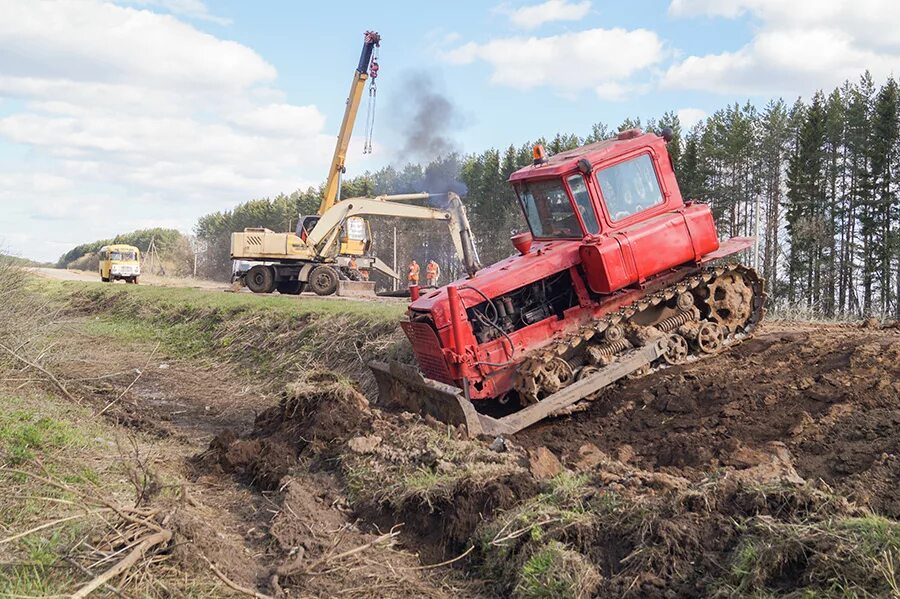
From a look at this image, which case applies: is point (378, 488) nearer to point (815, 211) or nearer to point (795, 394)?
point (795, 394)

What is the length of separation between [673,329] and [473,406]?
2.79 meters

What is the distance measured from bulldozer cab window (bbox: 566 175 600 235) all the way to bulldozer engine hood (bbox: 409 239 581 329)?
24 centimetres

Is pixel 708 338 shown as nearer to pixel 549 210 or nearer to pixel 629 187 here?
pixel 629 187

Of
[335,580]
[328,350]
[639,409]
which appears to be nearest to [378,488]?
[335,580]

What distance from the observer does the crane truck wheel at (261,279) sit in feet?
84.9

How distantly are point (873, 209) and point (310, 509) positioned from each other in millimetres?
33515

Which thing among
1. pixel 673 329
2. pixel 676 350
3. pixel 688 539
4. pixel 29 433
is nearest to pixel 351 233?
pixel 673 329

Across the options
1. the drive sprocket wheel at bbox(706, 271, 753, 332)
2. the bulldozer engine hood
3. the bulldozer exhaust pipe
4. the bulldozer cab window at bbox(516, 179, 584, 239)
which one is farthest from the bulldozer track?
the bulldozer exhaust pipe

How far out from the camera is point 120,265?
1753 inches

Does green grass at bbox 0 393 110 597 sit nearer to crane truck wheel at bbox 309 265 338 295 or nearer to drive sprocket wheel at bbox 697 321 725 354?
drive sprocket wheel at bbox 697 321 725 354

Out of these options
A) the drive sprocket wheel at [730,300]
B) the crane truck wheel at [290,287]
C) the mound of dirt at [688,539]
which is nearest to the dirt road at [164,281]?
the crane truck wheel at [290,287]

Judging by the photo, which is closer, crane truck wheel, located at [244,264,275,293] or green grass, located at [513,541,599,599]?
green grass, located at [513,541,599,599]

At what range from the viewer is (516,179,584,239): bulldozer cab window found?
372 inches

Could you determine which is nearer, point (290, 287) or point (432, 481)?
point (432, 481)
